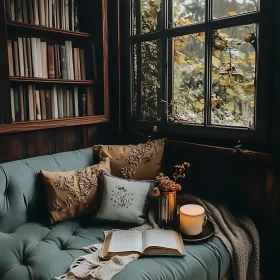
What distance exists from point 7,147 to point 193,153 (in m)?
1.23

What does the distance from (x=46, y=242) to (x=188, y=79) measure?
137 centimetres

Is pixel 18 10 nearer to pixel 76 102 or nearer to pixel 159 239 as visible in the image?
pixel 76 102

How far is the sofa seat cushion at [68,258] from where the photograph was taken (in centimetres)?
151

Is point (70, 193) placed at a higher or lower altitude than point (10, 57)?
lower

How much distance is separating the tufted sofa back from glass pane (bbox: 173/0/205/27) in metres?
1.27

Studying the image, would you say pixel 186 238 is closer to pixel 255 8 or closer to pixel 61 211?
pixel 61 211

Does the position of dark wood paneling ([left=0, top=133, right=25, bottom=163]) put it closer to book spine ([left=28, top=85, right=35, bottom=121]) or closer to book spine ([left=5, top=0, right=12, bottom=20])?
book spine ([left=28, top=85, right=35, bottom=121])

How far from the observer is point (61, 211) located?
79.6 inches

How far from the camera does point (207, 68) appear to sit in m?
2.23

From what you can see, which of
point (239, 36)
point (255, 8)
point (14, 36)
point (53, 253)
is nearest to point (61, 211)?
point (53, 253)

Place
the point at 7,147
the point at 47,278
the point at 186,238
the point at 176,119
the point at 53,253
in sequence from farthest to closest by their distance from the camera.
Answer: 1. the point at 176,119
2. the point at 7,147
3. the point at 186,238
4. the point at 53,253
5. the point at 47,278

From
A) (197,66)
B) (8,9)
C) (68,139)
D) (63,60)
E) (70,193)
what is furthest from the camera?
(68,139)

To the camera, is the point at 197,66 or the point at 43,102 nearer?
the point at 197,66

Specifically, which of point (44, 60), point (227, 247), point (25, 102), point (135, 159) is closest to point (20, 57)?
point (44, 60)
